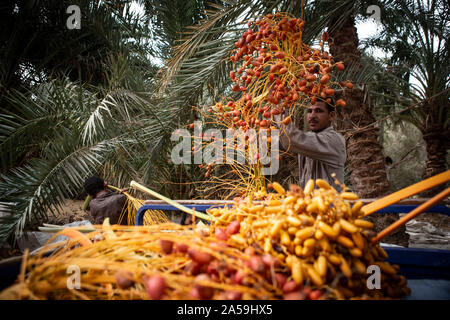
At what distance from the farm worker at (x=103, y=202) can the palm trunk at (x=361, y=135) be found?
2929 millimetres

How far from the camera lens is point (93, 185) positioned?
132 inches

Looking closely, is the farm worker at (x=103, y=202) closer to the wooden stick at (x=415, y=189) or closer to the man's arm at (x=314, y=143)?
the man's arm at (x=314, y=143)

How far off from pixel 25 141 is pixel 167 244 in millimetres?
3255

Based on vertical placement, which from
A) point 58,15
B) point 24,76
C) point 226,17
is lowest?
point 226,17

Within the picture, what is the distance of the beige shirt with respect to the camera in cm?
182

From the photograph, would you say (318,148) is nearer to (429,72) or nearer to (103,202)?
(103,202)

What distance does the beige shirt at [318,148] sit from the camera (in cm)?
182

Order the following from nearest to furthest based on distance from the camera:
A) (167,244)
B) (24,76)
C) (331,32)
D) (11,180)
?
(167,244) < (11,180) < (331,32) < (24,76)

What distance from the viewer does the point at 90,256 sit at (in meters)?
0.78

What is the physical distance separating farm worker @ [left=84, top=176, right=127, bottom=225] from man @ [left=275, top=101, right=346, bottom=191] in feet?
7.67

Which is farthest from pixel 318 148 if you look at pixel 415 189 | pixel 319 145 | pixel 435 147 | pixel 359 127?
pixel 435 147

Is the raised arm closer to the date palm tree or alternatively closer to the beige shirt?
the beige shirt
